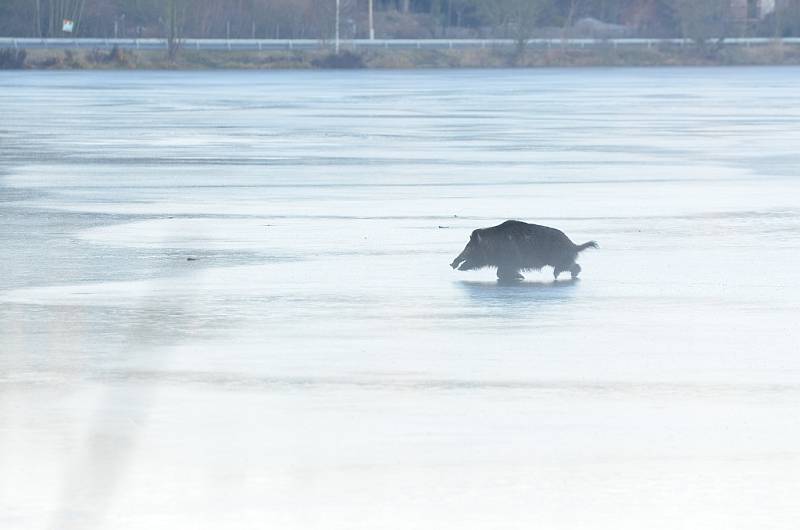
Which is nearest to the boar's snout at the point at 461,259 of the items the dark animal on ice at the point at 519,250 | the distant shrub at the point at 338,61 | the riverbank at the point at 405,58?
the dark animal on ice at the point at 519,250

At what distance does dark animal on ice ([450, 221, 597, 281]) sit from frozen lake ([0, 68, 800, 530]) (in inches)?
6.1

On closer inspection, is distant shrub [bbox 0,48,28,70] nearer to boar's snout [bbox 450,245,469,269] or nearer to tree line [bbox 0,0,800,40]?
tree line [bbox 0,0,800,40]

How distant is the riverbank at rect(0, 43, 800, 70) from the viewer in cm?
7719

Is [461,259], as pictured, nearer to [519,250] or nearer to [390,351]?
[519,250]

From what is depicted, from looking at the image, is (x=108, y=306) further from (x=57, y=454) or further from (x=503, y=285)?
(x=57, y=454)

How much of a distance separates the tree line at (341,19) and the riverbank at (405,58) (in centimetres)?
153

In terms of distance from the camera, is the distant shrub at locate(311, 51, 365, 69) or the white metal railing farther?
the white metal railing

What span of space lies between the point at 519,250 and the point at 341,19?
87.3 m

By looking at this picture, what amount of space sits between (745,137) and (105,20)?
71997 millimetres

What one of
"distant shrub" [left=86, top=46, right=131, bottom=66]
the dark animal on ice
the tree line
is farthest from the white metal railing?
the dark animal on ice

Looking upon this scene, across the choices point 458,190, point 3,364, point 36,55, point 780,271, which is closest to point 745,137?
point 458,190

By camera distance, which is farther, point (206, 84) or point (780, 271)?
point (206, 84)

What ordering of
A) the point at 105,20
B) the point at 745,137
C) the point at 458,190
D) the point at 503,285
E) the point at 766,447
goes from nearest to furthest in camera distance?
the point at 766,447
the point at 503,285
the point at 458,190
the point at 745,137
the point at 105,20

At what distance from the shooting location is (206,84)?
191ft
